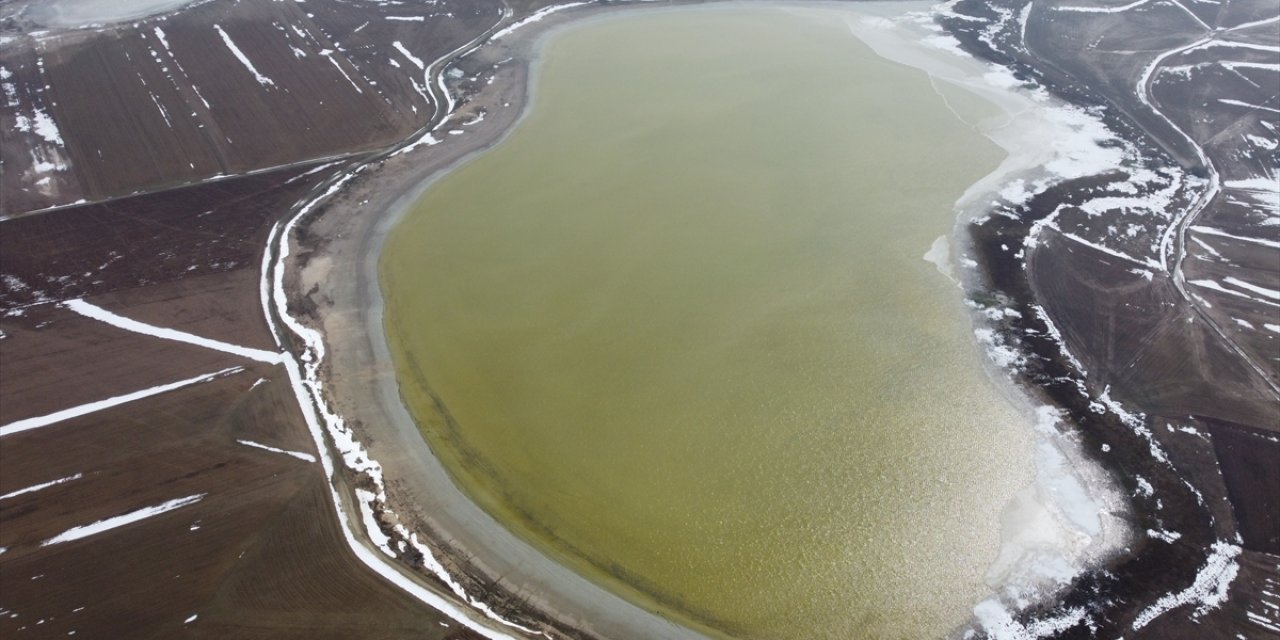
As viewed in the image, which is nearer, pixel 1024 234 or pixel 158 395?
pixel 158 395

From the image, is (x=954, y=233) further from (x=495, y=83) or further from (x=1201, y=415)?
(x=495, y=83)

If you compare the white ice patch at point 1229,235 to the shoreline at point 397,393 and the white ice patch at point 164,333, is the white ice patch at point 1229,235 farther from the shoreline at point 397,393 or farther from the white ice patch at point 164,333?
the white ice patch at point 164,333

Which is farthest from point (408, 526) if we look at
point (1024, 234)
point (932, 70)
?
point (932, 70)

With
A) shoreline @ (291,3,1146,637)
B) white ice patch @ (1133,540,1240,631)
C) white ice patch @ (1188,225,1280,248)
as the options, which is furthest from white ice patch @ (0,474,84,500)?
white ice patch @ (1188,225,1280,248)

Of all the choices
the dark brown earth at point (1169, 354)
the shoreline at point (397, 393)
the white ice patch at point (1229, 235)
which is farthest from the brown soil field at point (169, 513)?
the white ice patch at point (1229, 235)

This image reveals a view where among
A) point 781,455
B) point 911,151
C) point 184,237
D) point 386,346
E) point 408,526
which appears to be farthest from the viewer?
point 911,151

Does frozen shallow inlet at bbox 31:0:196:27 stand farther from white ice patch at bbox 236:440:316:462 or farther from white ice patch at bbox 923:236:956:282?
white ice patch at bbox 923:236:956:282

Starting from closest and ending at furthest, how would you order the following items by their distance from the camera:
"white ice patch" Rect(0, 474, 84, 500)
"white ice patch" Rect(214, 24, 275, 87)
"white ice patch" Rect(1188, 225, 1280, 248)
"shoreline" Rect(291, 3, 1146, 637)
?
"shoreline" Rect(291, 3, 1146, 637) → "white ice patch" Rect(0, 474, 84, 500) → "white ice patch" Rect(1188, 225, 1280, 248) → "white ice patch" Rect(214, 24, 275, 87)
